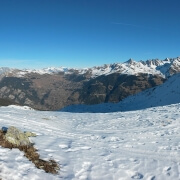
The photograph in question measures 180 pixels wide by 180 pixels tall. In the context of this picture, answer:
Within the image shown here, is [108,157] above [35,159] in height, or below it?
below

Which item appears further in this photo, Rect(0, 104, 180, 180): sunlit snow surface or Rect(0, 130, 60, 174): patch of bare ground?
Rect(0, 130, 60, 174): patch of bare ground

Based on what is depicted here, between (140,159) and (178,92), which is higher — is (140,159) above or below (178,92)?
below

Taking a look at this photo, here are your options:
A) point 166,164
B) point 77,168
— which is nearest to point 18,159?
point 77,168

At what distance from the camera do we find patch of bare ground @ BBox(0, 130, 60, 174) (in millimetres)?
10727

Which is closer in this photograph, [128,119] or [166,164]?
[166,164]

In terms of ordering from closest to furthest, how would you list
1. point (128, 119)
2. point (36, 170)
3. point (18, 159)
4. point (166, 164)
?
point (36, 170) < point (18, 159) < point (166, 164) < point (128, 119)

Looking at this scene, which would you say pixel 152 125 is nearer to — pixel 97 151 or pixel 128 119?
pixel 128 119

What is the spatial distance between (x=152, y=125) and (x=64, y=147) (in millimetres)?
12448

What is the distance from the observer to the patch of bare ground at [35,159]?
1073 cm

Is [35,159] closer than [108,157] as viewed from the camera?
Yes

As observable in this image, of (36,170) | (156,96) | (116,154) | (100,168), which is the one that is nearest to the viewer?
(36,170)

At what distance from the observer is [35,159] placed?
37.5 feet

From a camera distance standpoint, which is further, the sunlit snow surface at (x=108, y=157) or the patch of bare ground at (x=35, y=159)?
the patch of bare ground at (x=35, y=159)

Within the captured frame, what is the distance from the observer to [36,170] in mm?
10156
